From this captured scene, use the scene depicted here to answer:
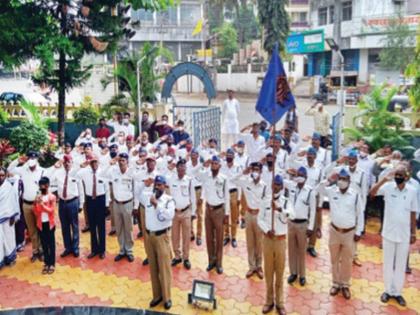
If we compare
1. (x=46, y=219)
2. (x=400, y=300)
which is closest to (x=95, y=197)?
(x=46, y=219)

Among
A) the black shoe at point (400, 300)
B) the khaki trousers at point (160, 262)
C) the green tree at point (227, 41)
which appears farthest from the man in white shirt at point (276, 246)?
the green tree at point (227, 41)

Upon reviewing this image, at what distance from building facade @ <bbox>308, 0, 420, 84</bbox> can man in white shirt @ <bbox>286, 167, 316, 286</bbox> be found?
2455 centimetres

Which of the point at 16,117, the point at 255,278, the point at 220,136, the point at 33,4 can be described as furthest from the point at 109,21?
A: the point at 255,278

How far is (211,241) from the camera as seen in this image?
274 inches

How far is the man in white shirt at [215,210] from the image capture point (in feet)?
22.6

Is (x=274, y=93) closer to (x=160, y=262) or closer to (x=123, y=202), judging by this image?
(x=160, y=262)

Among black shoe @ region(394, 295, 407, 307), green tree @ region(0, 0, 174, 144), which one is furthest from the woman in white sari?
Answer: black shoe @ region(394, 295, 407, 307)

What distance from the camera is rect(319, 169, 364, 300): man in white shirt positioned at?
5984 mm

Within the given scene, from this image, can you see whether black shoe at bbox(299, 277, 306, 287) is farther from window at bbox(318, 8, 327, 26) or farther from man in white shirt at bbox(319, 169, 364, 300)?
window at bbox(318, 8, 327, 26)

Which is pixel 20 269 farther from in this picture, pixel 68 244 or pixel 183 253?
pixel 183 253

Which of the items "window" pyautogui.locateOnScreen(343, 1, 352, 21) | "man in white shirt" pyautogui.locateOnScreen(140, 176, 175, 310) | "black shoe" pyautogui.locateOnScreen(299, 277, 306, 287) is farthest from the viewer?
"window" pyautogui.locateOnScreen(343, 1, 352, 21)

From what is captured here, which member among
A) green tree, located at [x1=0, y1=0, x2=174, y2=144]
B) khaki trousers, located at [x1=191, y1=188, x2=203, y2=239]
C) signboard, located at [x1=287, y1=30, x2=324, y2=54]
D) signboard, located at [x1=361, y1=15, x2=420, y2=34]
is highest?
signboard, located at [x1=361, y1=15, x2=420, y2=34]

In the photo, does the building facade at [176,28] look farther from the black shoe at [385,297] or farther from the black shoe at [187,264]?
the black shoe at [385,297]

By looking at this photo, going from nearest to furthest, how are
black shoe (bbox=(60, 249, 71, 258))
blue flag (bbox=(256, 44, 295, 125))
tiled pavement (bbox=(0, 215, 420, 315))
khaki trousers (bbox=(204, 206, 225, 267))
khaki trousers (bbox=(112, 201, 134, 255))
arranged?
blue flag (bbox=(256, 44, 295, 125)) < tiled pavement (bbox=(0, 215, 420, 315)) < khaki trousers (bbox=(204, 206, 225, 267)) < khaki trousers (bbox=(112, 201, 134, 255)) < black shoe (bbox=(60, 249, 71, 258))
